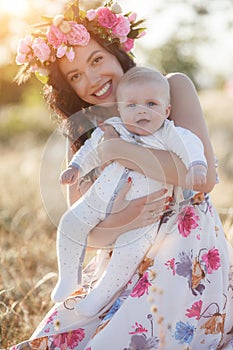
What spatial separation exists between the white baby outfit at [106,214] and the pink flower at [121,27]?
0.48 metres

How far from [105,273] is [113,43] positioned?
1.05 metres

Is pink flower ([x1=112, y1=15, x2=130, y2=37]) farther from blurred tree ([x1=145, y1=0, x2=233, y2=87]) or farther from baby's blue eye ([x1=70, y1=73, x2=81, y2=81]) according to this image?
blurred tree ([x1=145, y1=0, x2=233, y2=87])

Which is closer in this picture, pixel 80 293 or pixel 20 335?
pixel 80 293

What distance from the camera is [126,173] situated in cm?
296

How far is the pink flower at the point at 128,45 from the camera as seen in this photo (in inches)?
132

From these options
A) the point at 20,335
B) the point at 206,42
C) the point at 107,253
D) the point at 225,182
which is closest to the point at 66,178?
the point at 107,253

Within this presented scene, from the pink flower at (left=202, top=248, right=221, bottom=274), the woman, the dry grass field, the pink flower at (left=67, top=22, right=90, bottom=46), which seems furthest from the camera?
the dry grass field

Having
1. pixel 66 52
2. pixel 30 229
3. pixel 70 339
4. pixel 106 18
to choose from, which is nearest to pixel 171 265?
pixel 70 339

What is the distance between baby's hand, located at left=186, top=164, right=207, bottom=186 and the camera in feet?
9.05

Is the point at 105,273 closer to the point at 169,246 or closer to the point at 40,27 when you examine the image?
the point at 169,246

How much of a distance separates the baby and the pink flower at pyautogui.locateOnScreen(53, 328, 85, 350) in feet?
0.34

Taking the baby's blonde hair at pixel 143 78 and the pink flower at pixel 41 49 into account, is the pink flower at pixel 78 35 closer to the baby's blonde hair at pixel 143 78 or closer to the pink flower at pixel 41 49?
the pink flower at pixel 41 49

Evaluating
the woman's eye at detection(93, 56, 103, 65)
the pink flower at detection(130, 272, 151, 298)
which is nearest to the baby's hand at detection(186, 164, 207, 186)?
the pink flower at detection(130, 272, 151, 298)

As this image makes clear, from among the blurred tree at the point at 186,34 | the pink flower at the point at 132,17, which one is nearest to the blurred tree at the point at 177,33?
the blurred tree at the point at 186,34
